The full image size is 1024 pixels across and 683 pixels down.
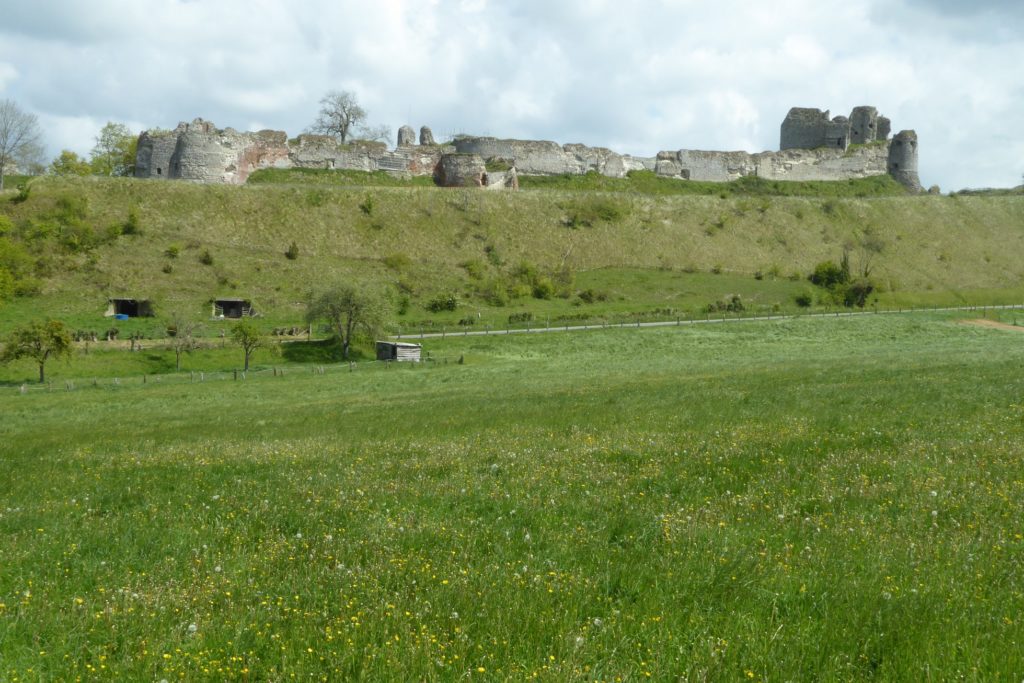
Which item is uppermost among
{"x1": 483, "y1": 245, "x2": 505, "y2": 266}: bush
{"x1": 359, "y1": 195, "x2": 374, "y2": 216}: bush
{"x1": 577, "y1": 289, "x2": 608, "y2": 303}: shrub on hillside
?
{"x1": 359, "y1": 195, "x2": 374, "y2": 216}: bush

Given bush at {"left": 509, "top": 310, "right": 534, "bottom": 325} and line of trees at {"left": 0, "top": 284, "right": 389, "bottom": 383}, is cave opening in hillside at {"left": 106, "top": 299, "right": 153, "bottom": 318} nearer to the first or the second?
line of trees at {"left": 0, "top": 284, "right": 389, "bottom": 383}

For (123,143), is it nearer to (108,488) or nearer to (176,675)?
(108,488)

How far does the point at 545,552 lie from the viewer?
668 cm

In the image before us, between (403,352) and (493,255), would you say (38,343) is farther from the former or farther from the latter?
(493,255)

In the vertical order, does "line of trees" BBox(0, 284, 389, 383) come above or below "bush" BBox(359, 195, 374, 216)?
below

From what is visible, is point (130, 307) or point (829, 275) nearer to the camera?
point (130, 307)

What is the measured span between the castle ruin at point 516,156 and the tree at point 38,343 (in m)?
37.2

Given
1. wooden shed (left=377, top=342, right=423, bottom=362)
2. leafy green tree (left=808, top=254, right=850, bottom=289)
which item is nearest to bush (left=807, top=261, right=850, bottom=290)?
leafy green tree (left=808, top=254, right=850, bottom=289)

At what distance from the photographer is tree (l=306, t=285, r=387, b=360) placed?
1889 inches

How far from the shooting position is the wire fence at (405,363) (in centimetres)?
3769

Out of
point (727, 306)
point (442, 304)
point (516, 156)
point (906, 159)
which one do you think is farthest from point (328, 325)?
point (906, 159)

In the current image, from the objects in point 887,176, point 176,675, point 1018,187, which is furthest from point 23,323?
point 1018,187

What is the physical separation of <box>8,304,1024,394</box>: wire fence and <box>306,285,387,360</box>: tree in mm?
3566

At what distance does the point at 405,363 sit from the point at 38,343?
64.0 feet
